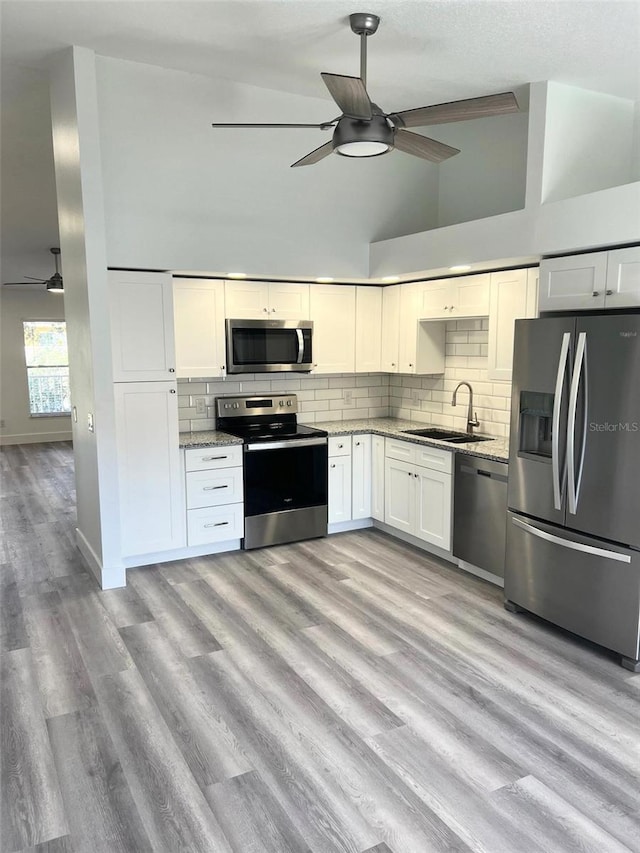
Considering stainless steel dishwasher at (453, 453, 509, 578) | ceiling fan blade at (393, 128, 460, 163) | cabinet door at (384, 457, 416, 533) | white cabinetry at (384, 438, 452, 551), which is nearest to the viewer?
ceiling fan blade at (393, 128, 460, 163)

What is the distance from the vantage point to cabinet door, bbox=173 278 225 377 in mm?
4520

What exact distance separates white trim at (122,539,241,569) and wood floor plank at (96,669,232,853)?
4.82 feet

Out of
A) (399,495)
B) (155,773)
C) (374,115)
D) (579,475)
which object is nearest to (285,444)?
(399,495)

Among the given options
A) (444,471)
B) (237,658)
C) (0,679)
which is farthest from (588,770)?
(0,679)

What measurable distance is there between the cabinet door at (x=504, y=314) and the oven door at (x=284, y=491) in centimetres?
150

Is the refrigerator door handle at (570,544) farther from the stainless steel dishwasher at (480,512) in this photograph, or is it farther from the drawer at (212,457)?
the drawer at (212,457)

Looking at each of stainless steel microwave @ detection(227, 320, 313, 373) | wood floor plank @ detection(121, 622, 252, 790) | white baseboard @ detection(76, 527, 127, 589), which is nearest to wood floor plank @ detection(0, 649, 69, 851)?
wood floor plank @ detection(121, 622, 252, 790)

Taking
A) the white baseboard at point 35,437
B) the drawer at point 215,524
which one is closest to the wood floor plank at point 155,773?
the drawer at point 215,524

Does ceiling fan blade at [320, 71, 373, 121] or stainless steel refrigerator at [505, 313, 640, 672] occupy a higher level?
ceiling fan blade at [320, 71, 373, 121]

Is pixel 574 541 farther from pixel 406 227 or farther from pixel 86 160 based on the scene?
pixel 86 160

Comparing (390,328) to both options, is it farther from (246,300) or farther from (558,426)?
(558,426)

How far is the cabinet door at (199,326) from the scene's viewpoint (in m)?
4.52

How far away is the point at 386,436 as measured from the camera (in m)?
4.99

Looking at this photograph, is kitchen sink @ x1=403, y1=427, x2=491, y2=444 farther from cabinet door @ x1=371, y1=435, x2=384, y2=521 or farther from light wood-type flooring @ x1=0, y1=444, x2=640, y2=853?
light wood-type flooring @ x1=0, y1=444, x2=640, y2=853
